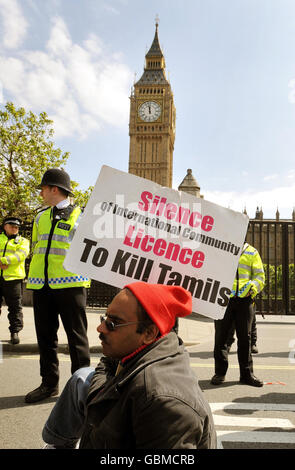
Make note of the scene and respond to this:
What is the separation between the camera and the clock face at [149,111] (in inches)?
3051

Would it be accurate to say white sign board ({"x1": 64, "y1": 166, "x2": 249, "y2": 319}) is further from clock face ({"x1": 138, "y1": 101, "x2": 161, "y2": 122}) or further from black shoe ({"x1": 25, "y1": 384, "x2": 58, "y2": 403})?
clock face ({"x1": 138, "y1": 101, "x2": 161, "y2": 122})

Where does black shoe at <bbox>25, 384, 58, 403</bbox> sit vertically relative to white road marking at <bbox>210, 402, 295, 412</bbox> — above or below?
above

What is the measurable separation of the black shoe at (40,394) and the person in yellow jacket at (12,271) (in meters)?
2.64

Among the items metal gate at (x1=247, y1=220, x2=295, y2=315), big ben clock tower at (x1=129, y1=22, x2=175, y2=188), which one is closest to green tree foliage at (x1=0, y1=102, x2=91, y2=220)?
metal gate at (x1=247, y1=220, x2=295, y2=315)

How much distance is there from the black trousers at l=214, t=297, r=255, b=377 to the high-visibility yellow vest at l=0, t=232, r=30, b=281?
3.49 metres

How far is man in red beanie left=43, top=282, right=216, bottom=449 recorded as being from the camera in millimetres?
1242

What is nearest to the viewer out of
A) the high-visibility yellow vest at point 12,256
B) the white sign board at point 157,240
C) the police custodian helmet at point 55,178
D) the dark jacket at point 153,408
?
the dark jacket at point 153,408

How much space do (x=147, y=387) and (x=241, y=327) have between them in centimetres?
340

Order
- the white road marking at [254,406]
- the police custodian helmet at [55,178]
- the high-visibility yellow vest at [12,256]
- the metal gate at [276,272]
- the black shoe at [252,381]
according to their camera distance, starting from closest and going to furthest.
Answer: the police custodian helmet at [55,178] < the white road marking at [254,406] < the black shoe at [252,381] < the high-visibility yellow vest at [12,256] < the metal gate at [276,272]

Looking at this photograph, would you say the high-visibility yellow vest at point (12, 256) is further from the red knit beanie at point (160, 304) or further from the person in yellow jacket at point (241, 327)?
the red knit beanie at point (160, 304)

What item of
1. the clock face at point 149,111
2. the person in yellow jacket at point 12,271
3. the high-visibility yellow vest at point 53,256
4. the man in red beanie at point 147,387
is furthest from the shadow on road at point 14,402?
the clock face at point 149,111

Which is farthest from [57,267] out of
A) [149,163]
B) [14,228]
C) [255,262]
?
[149,163]

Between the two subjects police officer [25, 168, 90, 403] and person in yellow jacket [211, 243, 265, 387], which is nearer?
police officer [25, 168, 90, 403]

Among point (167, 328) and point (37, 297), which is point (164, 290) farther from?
point (37, 297)
